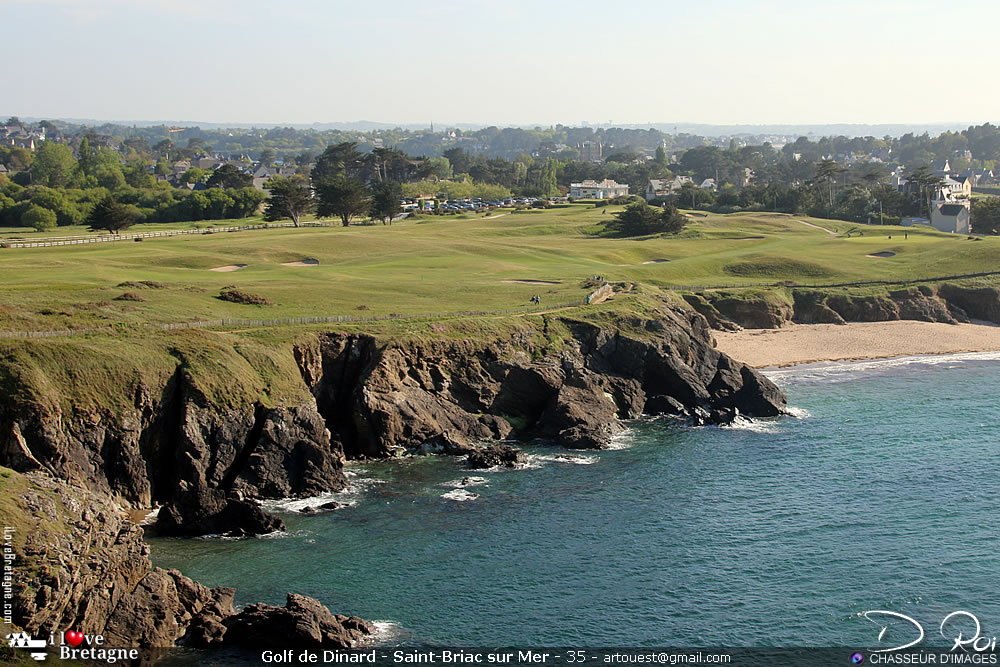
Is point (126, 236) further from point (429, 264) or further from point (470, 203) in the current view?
point (470, 203)

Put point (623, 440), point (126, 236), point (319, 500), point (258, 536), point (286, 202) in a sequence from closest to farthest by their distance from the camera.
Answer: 1. point (258, 536)
2. point (319, 500)
3. point (623, 440)
4. point (126, 236)
5. point (286, 202)

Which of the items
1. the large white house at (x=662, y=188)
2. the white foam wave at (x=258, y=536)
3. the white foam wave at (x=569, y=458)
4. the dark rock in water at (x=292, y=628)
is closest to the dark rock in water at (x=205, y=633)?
the dark rock in water at (x=292, y=628)

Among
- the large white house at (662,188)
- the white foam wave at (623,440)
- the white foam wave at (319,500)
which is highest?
the large white house at (662,188)

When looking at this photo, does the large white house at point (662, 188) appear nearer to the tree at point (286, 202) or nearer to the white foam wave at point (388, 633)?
the tree at point (286, 202)

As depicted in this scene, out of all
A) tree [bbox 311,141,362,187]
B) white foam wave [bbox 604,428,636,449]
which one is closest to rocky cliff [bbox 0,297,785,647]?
white foam wave [bbox 604,428,636,449]

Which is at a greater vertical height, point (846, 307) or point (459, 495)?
point (846, 307)

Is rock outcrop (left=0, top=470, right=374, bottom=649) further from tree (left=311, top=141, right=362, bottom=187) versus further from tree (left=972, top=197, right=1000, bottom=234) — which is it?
tree (left=311, top=141, right=362, bottom=187)

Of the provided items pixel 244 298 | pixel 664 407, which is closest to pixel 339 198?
pixel 244 298

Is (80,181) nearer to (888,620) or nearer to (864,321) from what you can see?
(864,321)
